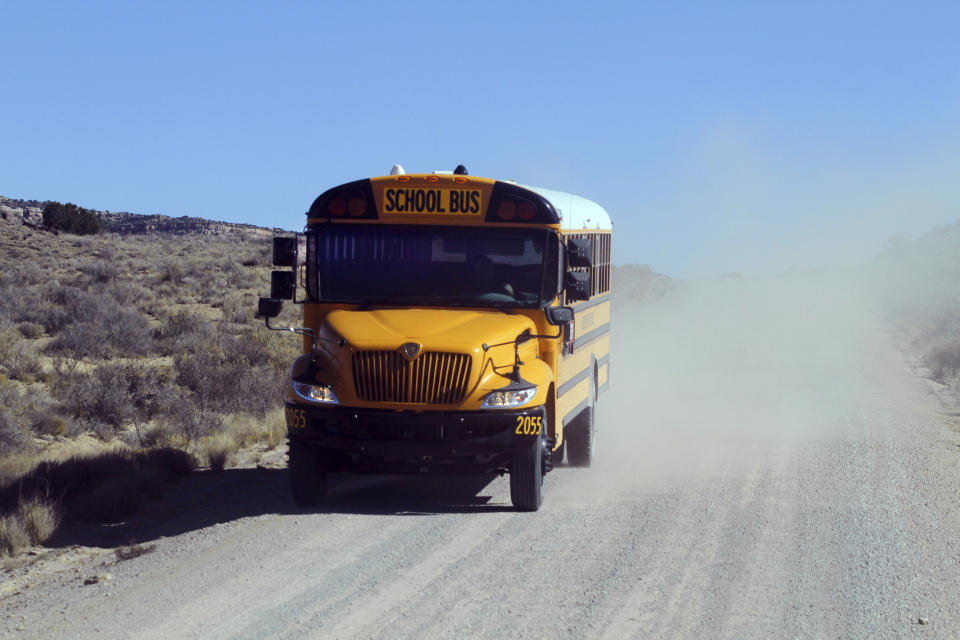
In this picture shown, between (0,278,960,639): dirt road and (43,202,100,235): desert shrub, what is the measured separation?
4936cm

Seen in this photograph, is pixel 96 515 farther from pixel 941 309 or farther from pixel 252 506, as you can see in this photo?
pixel 941 309

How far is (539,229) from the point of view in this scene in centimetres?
999

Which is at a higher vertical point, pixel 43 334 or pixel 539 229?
pixel 539 229

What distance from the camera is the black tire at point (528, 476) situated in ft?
31.0

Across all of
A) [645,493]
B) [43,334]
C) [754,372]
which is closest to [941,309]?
[754,372]

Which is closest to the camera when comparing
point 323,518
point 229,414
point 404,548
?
point 404,548

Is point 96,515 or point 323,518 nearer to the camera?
point 323,518

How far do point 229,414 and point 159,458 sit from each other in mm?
4421

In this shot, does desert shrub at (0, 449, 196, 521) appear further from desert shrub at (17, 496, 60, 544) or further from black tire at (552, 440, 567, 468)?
black tire at (552, 440, 567, 468)

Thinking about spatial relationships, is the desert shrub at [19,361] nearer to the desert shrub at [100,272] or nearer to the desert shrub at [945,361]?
the desert shrub at [100,272]

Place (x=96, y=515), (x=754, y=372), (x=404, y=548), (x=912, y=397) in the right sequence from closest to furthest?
(x=404, y=548), (x=96, y=515), (x=912, y=397), (x=754, y=372)

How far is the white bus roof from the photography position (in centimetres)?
1051

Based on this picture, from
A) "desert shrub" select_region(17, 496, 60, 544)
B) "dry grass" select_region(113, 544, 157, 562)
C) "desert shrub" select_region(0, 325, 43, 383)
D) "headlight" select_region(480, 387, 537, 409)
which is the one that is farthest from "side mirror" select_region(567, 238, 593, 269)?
"desert shrub" select_region(0, 325, 43, 383)

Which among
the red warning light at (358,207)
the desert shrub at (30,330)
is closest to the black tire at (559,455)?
the red warning light at (358,207)
